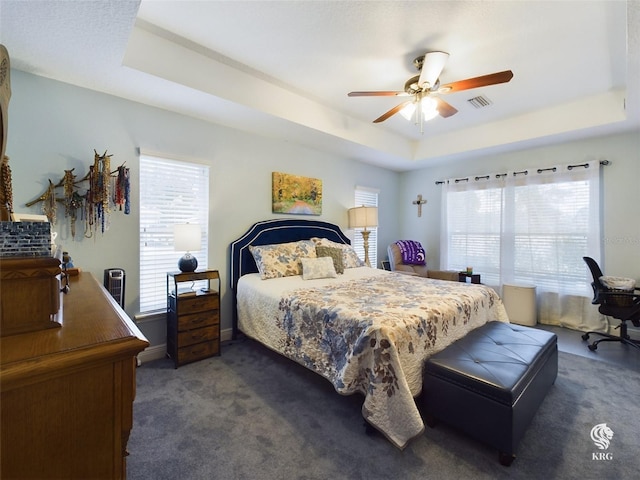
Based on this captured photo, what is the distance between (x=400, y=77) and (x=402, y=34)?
25.1 inches

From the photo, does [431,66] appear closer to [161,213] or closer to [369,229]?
[161,213]

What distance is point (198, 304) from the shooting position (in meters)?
2.80

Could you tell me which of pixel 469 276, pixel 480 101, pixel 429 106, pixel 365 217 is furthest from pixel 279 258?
pixel 480 101

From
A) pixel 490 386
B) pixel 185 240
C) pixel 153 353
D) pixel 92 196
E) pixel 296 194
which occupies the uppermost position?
pixel 296 194

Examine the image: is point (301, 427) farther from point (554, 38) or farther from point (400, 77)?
point (554, 38)

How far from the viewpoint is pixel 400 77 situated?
2.83 m

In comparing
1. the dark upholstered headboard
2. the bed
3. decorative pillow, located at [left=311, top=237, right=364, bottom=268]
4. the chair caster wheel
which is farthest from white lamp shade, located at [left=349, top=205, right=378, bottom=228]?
the chair caster wheel

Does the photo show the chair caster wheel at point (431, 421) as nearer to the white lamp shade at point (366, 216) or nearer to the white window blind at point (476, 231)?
the white lamp shade at point (366, 216)

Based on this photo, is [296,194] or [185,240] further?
[296,194]

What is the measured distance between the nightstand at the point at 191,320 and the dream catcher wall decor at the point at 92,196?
2.55ft

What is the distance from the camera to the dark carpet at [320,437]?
5.13ft

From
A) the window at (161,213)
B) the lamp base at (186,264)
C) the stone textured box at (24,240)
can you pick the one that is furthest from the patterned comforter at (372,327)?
the stone textured box at (24,240)

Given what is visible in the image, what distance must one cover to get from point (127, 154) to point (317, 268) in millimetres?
2204

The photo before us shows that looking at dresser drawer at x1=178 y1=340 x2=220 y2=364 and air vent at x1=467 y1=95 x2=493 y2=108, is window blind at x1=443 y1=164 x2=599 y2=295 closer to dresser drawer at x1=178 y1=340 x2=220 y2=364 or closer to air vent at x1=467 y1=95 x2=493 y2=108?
air vent at x1=467 y1=95 x2=493 y2=108
